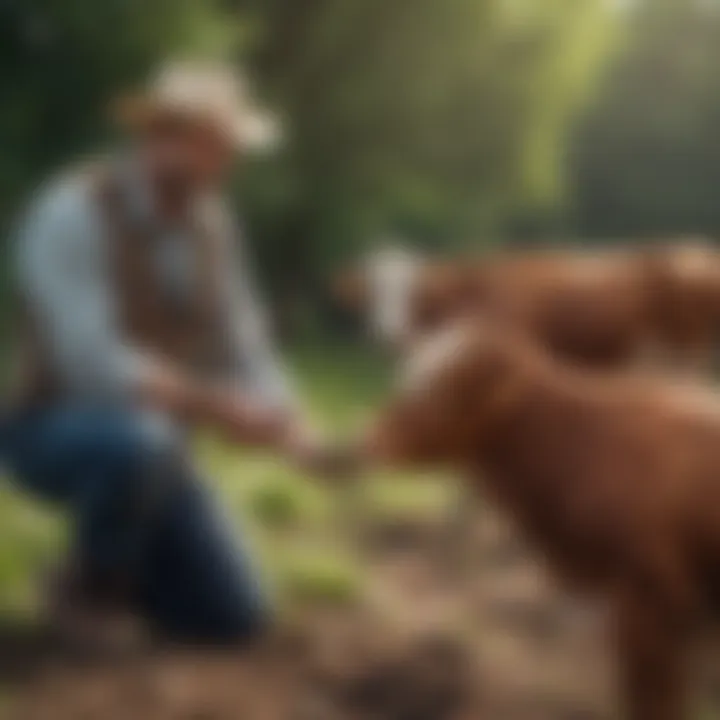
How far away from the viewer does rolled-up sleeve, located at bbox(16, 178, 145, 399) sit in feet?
4.01

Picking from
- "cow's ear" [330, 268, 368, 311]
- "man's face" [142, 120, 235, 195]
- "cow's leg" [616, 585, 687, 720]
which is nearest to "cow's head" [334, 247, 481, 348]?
"cow's ear" [330, 268, 368, 311]

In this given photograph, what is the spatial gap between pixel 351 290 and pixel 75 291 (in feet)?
0.55

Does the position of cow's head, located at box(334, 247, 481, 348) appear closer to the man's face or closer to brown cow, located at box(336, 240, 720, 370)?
brown cow, located at box(336, 240, 720, 370)

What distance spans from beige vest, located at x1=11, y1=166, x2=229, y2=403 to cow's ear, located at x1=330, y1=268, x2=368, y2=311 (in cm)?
7

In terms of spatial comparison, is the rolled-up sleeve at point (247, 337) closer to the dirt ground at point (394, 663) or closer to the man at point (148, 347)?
the man at point (148, 347)

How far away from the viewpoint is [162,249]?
48.8 inches

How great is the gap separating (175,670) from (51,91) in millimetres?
367

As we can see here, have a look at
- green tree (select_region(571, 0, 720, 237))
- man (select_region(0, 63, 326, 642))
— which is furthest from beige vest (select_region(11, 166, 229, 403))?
green tree (select_region(571, 0, 720, 237))

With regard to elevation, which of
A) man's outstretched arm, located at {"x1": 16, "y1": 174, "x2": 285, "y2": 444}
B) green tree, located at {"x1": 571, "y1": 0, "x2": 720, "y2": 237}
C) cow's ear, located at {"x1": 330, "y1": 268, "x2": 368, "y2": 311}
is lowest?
man's outstretched arm, located at {"x1": 16, "y1": 174, "x2": 285, "y2": 444}

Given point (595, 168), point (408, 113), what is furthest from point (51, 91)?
point (595, 168)

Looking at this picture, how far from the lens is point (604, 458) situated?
1.23 metres

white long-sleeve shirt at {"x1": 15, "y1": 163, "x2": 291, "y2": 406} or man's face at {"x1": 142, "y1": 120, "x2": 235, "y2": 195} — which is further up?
man's face at {"x1": 142, "y1": 120, "x2": 235, "y2": 195}

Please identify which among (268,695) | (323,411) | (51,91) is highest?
(51,91)

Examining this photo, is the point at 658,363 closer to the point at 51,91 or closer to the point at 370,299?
the point at 370,299
